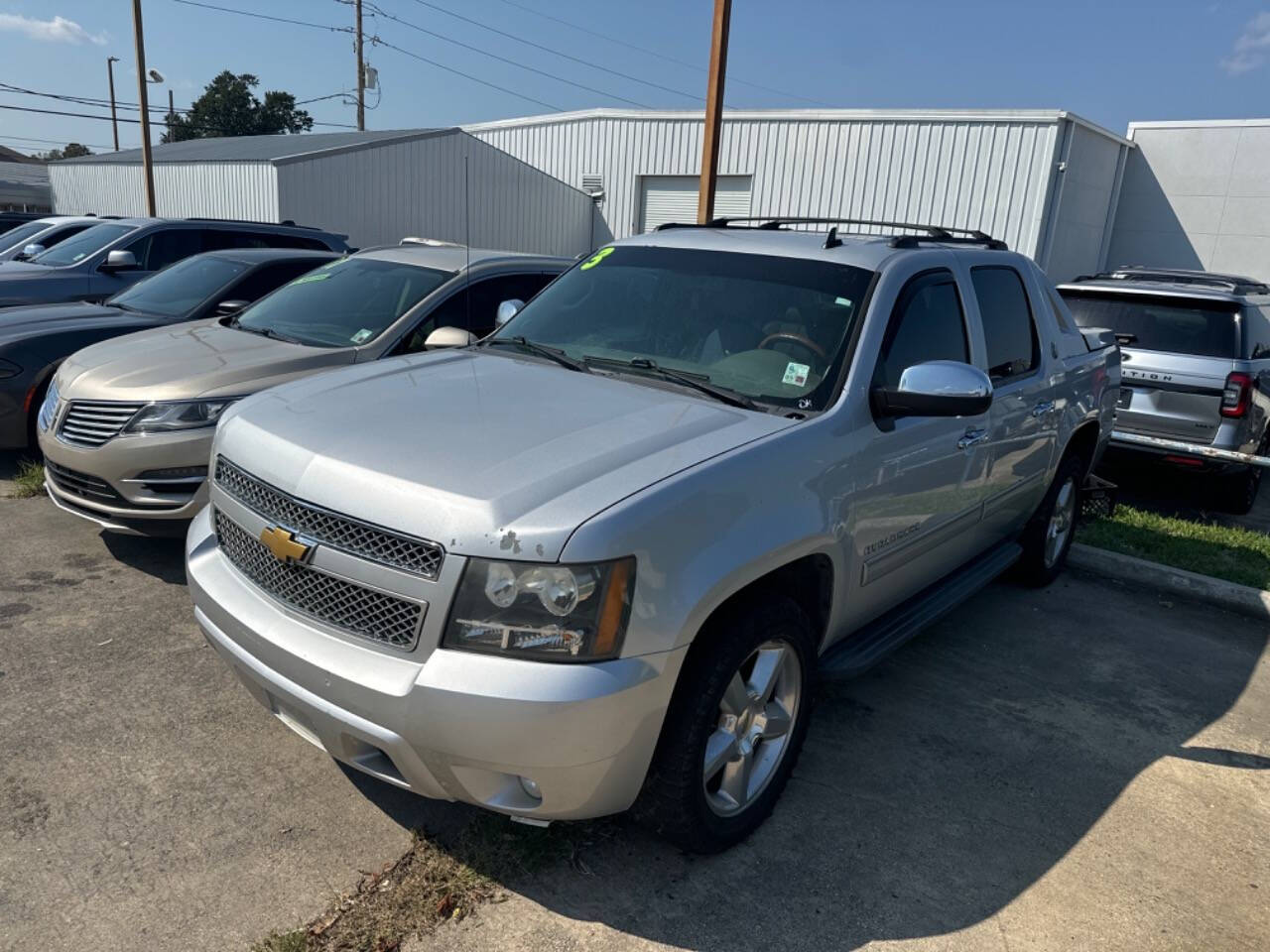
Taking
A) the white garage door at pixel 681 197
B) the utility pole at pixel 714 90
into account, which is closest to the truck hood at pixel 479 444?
the utility pole at pixel 714 90

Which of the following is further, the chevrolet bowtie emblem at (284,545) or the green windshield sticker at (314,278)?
the green windshield sticker at (314,278)

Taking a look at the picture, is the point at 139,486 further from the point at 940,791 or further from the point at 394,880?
the point at 940,791

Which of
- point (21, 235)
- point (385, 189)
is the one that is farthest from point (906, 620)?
point (385, 189)

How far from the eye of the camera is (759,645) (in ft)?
9.45

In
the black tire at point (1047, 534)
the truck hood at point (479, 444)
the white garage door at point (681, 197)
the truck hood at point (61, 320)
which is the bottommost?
the black tire at point (1047, 534)

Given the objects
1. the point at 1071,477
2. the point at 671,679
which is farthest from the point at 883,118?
the point at 671,679

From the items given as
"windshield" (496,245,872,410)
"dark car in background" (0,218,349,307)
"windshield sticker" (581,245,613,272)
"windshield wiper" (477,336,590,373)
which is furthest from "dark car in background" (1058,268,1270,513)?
"dark car in background" (0,218,349,307)

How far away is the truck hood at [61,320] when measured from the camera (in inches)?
251

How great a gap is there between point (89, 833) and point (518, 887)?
4.36 feet

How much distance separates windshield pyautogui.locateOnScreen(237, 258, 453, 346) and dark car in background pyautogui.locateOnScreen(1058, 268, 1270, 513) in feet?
16.6

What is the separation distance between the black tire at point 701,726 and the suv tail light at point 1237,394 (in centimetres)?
568

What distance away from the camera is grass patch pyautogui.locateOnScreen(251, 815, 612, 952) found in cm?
255

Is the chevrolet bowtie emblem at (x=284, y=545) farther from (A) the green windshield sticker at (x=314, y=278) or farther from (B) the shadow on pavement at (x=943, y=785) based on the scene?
(A) the green windshield sticker at (x=314, y=278)

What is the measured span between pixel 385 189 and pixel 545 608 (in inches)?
773
